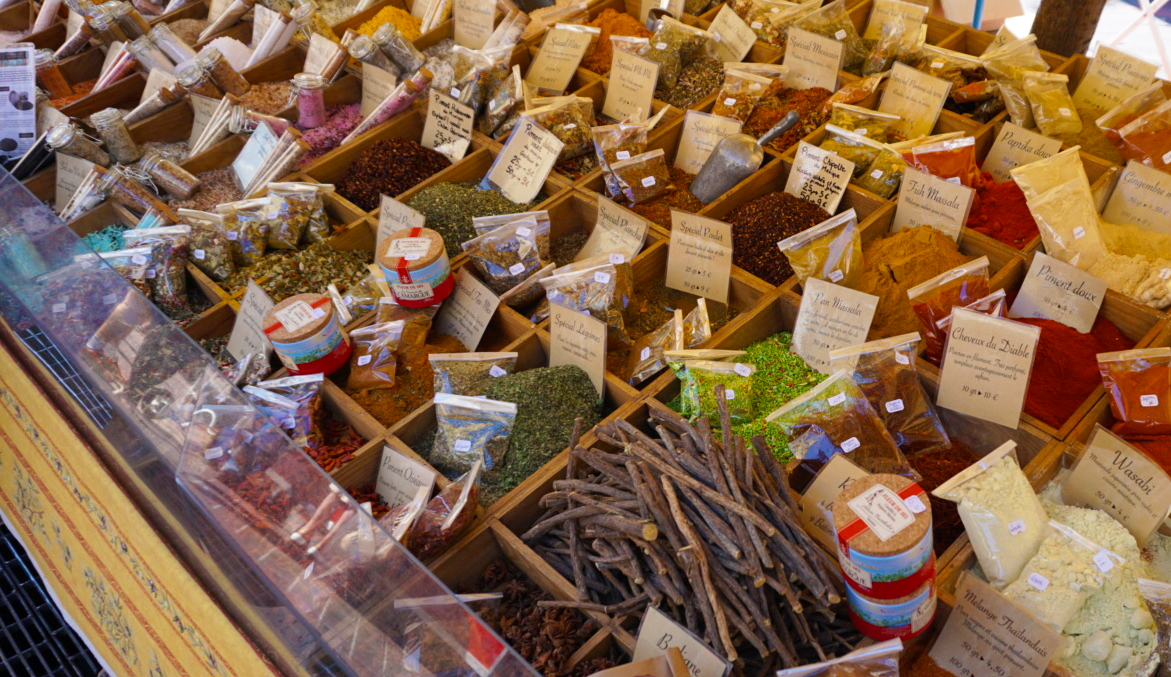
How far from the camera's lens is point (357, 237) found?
2.51m

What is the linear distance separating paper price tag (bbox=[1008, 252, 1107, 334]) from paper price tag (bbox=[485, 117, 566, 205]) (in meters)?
1.35

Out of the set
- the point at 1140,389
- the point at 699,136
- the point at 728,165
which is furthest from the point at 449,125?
the point at 1140,389

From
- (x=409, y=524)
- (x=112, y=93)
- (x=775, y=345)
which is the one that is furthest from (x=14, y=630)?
(x=775, y=345)

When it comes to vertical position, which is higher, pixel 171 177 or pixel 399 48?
pixel 399 48

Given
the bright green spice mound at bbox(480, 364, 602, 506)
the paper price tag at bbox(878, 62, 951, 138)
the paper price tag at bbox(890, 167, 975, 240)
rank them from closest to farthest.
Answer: the bright green spice mound at bbox(480, 364, 602, 506), the paper price tag at bbox(890, 167, 975, 240), the paper price tag at bbox(878, 62, 951, 138)

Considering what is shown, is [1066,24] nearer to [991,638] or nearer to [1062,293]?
[1062,293]

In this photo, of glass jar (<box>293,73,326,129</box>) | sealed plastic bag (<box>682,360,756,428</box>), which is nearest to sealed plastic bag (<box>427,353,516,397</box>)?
sealed plastic bag (<box>682,360,756,428</box>)

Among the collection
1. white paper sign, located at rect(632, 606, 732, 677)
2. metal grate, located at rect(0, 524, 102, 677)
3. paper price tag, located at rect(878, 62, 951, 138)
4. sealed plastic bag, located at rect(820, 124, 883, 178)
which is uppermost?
paper price tag, located at rect(878, 62, 951, 138)

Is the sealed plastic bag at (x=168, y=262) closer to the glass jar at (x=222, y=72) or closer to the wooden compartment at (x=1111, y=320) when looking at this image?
the glass jar at (x=222, y=72)

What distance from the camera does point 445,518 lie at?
1.64 m

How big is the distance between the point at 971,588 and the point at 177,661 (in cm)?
150

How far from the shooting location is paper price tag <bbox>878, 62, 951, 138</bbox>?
2652 mm

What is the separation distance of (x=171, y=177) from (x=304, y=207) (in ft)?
1.71

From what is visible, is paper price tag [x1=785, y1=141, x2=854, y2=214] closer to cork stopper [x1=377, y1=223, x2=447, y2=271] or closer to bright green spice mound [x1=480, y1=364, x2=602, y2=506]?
bright green spice mound [x1=480, y1=364, x2=602, y2=506]
